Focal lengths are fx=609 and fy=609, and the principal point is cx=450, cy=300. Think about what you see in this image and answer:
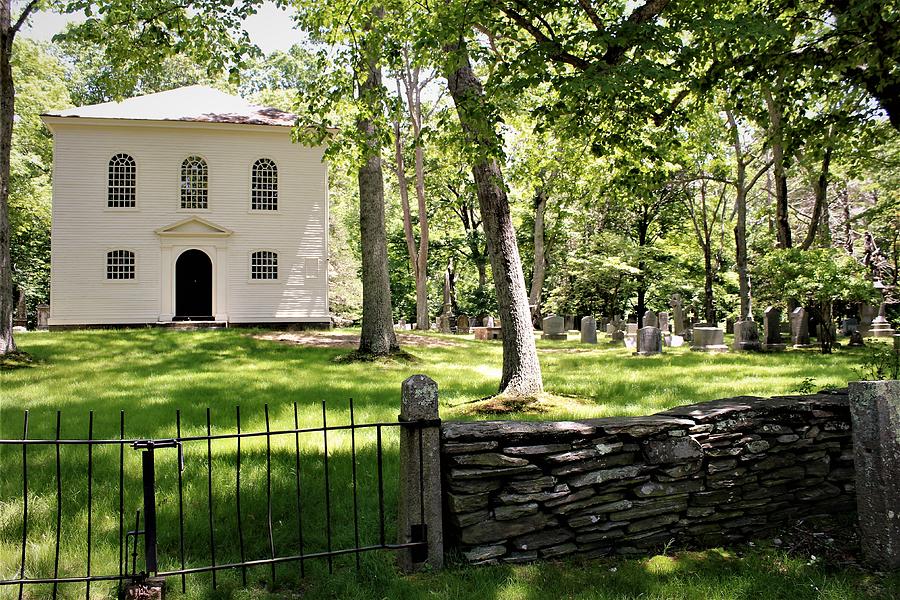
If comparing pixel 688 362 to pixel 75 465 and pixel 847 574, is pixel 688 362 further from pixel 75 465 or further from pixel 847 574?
pixel 75 465

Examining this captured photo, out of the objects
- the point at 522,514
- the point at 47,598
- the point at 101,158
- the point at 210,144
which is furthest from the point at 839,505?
the point at 101,158

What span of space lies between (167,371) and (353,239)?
101 feet

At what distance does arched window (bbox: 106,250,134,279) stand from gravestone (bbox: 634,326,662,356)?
1850 centimetres

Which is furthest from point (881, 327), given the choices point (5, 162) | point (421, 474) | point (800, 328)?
point (5, 162)

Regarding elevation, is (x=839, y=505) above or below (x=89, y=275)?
below

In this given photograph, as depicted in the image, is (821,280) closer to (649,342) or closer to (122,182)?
(649,342)

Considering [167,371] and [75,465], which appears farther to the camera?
[167,371]

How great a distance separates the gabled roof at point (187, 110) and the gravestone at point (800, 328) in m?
19.5

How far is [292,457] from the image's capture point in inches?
254

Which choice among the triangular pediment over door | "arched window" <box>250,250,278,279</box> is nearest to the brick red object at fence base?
"arched window" <box>250,250,278,279</box>

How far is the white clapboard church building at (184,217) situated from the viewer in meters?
22.5

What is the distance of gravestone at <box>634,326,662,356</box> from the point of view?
18219 mm

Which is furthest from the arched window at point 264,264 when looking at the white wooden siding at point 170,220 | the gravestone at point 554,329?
the gravestone at point 554,329

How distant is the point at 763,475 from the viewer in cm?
513
